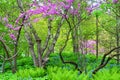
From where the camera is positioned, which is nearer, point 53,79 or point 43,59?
point 53,79

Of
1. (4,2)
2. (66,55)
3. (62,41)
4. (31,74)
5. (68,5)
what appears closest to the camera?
(31,74)

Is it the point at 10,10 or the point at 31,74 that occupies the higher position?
the point at 10,10

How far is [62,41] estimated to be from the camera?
29.6m

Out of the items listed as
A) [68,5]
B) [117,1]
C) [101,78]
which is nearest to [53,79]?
[101,78]

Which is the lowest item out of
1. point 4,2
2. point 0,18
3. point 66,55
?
point 66,55

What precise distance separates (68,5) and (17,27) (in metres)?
3.07

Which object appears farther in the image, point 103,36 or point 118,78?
point 103,36

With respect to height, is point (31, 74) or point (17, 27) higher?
point (17, 27)

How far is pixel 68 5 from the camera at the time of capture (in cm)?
1152

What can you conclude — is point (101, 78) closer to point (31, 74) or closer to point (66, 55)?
point (31, 74)

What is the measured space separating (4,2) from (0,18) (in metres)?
1.25

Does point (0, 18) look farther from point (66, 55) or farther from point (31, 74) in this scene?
point (66, 55)

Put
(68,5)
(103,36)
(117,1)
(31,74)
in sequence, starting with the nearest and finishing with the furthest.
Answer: (117,1), (31,74), (68,5), (103,36)

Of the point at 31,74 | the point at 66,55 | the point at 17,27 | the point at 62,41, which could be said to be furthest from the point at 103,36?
the point at 31,74
